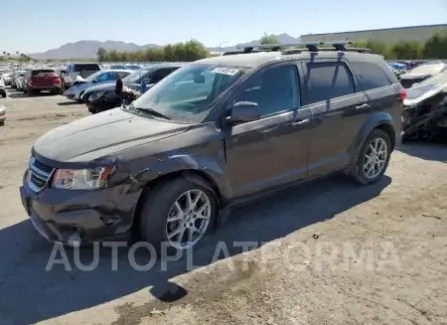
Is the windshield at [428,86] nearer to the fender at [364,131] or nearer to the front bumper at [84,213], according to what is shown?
the fender at [364,131]

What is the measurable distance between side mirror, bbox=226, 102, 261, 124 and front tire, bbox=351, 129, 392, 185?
2020 mm

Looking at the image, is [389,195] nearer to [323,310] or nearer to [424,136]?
[323,310]

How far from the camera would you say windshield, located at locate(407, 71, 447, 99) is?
8.12 metres

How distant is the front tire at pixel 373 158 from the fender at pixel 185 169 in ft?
6.96

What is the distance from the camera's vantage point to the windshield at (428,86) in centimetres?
812

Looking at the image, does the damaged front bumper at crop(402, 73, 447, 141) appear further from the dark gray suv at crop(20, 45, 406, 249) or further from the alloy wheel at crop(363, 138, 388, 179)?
the dark gray suv at crop(20, 45, 406, 249)

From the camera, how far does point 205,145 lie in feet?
12.5

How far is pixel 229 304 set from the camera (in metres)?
3.08

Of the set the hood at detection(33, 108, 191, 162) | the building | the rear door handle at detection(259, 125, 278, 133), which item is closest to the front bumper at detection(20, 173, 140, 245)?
the hood at detection(33, 108, 191, 162)

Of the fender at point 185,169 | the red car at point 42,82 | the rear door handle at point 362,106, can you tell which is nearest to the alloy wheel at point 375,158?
the rear door handle at point 362,106

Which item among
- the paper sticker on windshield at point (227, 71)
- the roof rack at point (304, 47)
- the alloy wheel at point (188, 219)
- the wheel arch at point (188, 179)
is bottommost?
the alloy wheel at point (188, 219)

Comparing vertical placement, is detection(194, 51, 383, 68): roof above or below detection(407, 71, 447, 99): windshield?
above

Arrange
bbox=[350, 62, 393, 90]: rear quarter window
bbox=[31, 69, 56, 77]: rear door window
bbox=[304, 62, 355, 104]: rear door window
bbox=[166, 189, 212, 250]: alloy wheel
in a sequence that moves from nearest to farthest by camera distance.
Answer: bbox=[166, 189, 212, 250]: alloy wheel → bbox=[304, 62, 355, 104]: rear door window → bbox=[350, 62, 393, 90]: rear quarter window → bbox=[31, 69, 56, 77]: rear door window

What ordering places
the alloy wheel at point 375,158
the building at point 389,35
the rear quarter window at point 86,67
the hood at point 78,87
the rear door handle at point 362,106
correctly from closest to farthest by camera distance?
the rear door handle at point 362,106 < the alloy wheel at point 375,158 < the hood at point 78,87 < the rear quarter window at point 86,67 < the building at point 389,35
